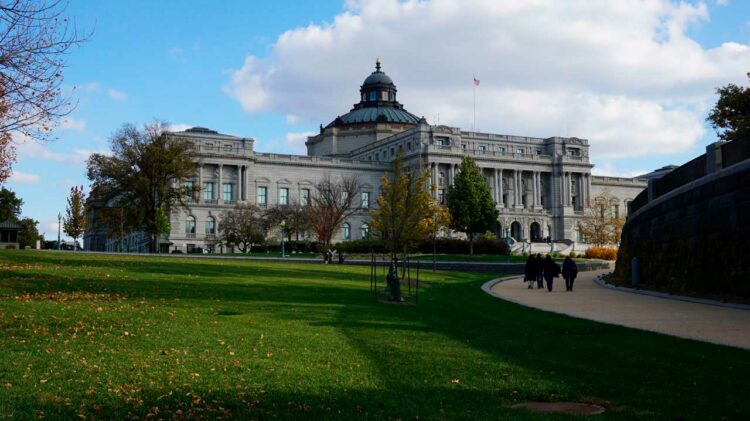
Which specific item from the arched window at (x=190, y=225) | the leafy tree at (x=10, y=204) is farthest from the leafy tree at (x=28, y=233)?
the arched window at (x=190, y=225)

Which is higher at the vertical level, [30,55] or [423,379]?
[30,55]

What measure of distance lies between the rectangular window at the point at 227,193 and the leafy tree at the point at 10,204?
32.3 m

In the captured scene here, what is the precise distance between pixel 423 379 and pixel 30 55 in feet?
36.9

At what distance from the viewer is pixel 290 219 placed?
305 ft

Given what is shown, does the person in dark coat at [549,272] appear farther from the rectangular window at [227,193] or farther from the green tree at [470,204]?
the rectangular window at [227,193]

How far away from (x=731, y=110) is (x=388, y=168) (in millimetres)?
79299

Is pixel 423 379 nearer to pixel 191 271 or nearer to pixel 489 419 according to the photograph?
pixel 489 419

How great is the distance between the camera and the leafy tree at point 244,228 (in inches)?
3642

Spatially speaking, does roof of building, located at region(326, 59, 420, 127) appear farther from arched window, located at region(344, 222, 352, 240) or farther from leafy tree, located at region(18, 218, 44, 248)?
leafy tree, located at region(18, 218, 44, 248)

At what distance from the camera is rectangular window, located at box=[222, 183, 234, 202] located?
11838cm

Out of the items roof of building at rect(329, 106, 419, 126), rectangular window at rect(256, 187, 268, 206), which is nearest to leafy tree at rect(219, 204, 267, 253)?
rectangular window at rect(256, 187, 268, 206)

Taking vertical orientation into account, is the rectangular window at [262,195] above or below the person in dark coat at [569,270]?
above

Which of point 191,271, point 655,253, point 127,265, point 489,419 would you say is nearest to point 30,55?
point 489,419

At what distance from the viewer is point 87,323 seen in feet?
51.8
